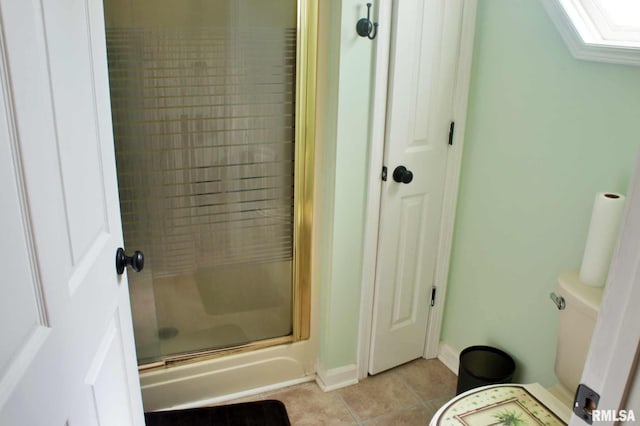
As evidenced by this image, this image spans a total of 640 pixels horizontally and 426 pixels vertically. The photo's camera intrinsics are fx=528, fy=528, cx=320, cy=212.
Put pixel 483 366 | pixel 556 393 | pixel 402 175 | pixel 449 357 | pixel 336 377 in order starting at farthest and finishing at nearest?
1. pixel 449 357
2. pixel 336 377
3. pixel 483 366
4. pixel 402 175
5. pixel 556 393

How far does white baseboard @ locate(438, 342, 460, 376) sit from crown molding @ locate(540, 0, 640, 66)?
137cm

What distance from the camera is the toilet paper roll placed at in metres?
1.49

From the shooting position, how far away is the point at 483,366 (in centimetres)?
215

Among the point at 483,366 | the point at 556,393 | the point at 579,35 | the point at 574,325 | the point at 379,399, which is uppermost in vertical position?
the point at 579,35

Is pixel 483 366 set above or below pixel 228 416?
above

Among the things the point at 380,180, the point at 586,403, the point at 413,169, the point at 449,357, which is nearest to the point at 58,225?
the point at 586,403

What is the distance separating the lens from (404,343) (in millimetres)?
2383

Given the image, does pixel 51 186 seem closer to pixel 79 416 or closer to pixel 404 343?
pixel 79 416

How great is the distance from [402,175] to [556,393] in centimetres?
91

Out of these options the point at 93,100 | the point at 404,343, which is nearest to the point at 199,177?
the point at 93,100

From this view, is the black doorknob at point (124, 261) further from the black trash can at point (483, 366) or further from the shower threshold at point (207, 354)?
the black trash can at point (483, 366)

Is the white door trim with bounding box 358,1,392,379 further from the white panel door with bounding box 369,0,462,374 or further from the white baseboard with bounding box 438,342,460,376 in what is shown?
the white baseboard with bounding box 438,342,460,376

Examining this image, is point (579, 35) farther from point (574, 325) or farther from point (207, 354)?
point (207, 354)

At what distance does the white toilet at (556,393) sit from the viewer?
5.05 feet
